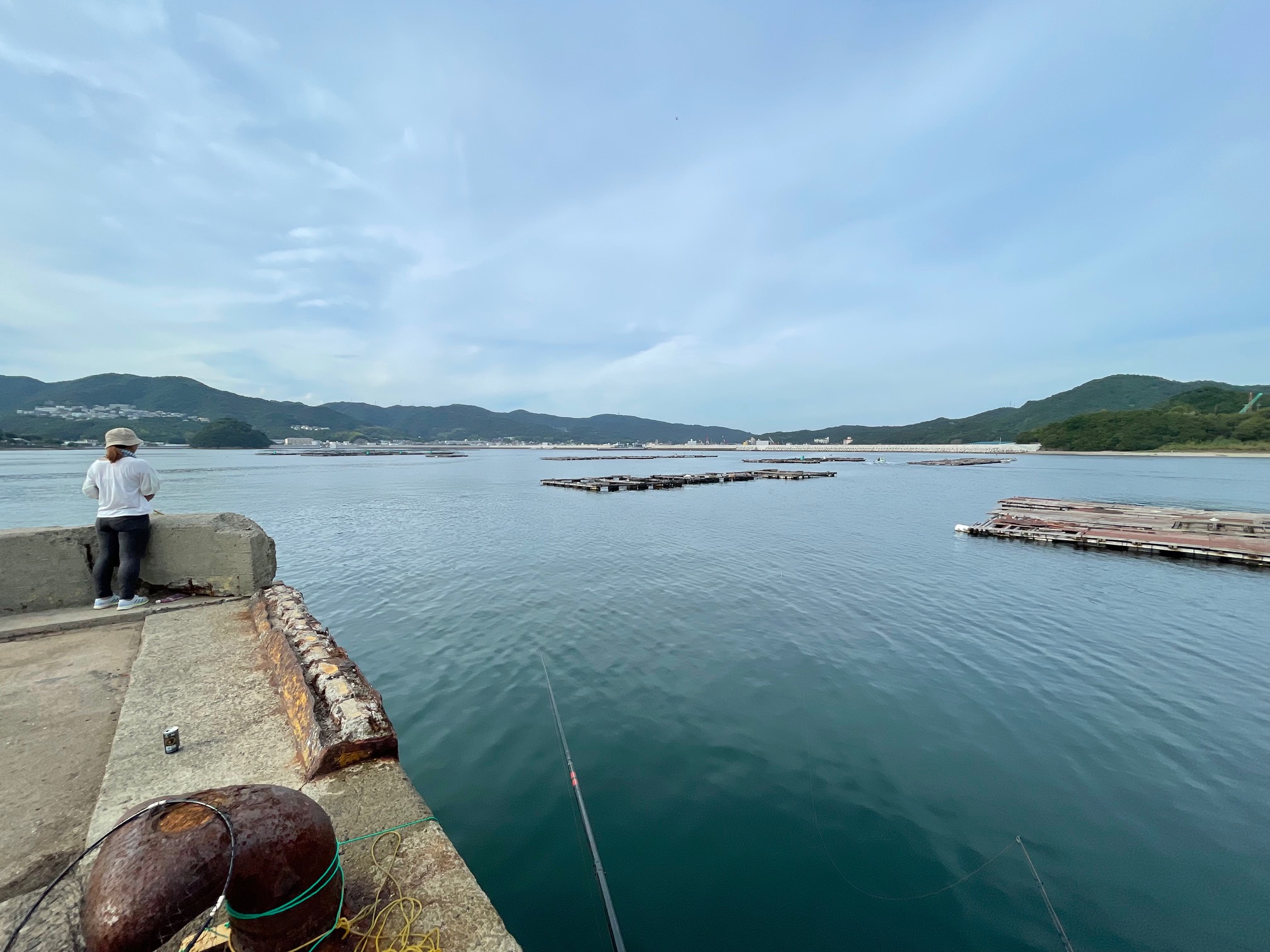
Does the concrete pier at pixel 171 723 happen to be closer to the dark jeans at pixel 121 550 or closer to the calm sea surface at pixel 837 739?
the dark jeans at pixel 121 550

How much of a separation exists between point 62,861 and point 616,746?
5.24m

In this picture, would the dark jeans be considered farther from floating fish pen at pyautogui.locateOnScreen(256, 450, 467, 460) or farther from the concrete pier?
floating fish pen at pyautogui.locateOnScreen(256, 450, 467, 460)

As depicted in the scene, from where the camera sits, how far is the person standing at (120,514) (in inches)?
256

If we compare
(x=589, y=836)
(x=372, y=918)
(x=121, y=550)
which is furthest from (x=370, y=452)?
(x=372, y=918)

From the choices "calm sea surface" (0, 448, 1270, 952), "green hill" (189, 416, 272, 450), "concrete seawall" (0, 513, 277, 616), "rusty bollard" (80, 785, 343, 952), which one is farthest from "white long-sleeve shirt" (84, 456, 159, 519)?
"green hill" (189, 416, 272, 450)

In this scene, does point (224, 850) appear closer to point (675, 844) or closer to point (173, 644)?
point (675, 844)

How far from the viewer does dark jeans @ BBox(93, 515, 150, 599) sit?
6617mm

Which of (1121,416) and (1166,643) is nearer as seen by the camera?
(1166,643)

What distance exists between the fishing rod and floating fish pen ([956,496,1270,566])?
23583mm

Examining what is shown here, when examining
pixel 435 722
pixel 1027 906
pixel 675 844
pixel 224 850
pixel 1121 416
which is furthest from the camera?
pixel 1121 416

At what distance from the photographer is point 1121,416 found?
129 metres

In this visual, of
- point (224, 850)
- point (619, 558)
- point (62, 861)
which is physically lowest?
point (619, 558)

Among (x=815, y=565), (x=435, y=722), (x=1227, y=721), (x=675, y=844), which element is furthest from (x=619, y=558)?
(x=1227, y=721)

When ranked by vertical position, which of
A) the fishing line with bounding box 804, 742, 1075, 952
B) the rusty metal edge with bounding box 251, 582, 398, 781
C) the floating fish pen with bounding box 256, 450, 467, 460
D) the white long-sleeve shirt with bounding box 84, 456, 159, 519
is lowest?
the floating fish pen with bounding box 256, 450, 467, 460
